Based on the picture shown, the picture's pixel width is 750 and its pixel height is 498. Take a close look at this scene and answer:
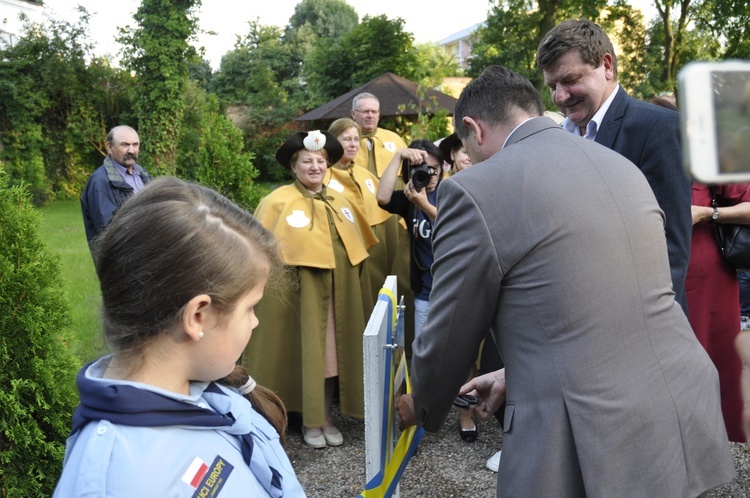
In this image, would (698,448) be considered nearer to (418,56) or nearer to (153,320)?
(153,320)

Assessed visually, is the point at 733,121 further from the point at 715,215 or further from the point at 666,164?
the point at 715,215

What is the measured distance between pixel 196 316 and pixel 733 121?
102 centimetres

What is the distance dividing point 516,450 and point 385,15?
19745 millimetres

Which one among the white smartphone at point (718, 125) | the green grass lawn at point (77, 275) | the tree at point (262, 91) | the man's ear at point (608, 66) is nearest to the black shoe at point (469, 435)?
the green grass lawn at point (77, 275)

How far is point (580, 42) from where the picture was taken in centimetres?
284

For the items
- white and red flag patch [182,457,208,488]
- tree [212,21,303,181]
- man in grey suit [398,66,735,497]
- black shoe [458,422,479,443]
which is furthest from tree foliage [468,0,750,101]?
white and red flag patch [182,457,208,488]

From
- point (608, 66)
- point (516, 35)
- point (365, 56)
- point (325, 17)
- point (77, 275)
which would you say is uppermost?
point (325, 17)

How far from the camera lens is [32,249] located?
8.11 ft

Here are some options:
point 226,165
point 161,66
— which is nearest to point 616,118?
point 226,165

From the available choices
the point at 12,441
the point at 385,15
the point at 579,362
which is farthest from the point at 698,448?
the point at 385,15

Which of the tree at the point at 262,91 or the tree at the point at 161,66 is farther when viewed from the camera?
the tree at the point at 262,91

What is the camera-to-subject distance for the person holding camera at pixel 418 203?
4.38m

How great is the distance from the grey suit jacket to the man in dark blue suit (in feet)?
2.50

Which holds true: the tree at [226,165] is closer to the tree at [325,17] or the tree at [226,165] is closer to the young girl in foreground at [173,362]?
the young girl in foreground at [173,362]
